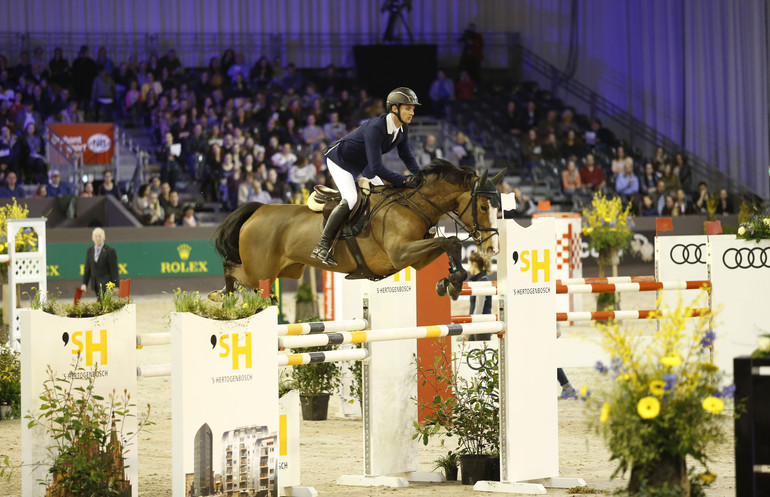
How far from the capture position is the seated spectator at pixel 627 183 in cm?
1883

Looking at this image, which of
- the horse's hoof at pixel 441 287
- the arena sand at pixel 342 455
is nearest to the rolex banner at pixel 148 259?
the arena sand at pixel 342 455

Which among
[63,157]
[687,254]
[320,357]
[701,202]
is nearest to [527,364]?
[320,357]

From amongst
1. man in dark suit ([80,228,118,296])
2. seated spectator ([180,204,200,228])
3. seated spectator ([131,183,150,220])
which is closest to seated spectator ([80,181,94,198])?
seated spectator ([131,183,150,220])

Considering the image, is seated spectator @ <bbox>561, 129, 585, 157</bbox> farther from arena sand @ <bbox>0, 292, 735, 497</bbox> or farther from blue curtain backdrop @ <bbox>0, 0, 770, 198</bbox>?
arena sand @ <bbox>0, 292, 735, 497</bbox>

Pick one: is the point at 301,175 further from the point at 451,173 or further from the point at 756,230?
the point at 451,173

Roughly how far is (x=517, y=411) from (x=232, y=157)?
43.1 feet

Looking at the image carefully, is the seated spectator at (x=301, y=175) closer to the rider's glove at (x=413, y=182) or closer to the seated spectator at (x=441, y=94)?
the seated spectator at (x=441, y=94)

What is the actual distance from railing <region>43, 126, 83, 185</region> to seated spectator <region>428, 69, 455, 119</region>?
7.63 m

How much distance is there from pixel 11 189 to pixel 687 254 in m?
10.2

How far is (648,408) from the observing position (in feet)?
10.2

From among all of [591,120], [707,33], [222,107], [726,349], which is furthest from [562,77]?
[726,349]

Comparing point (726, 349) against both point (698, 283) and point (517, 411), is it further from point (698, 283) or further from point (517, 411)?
point (517, 411)

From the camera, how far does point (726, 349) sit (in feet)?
24.7

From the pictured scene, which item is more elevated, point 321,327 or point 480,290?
point 480,290
